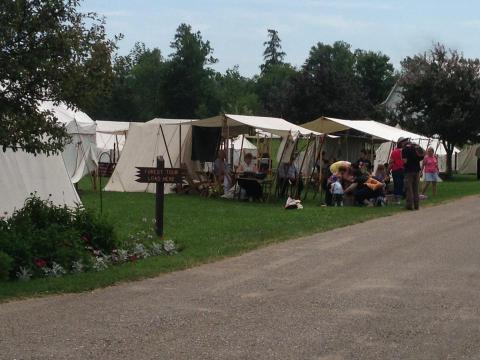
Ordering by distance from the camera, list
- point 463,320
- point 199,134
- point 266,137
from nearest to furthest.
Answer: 1. point 463,320
2. point 199,134
3. point 266,137

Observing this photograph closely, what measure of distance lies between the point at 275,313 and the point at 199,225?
764 centimetres

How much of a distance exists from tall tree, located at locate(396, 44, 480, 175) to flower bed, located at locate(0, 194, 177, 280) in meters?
27.0

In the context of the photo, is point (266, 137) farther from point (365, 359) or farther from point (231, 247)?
point (365, 359)

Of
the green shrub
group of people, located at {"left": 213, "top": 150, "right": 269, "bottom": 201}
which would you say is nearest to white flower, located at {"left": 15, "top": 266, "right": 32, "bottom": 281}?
the green shrub

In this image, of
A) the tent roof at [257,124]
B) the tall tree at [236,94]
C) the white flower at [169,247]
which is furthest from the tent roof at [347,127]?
the tall tree at [236,94]

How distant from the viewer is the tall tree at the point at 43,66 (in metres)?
9.29

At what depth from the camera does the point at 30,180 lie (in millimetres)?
13609

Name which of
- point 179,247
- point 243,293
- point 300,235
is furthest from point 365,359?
point 300,235

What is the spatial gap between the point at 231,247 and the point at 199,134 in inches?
496

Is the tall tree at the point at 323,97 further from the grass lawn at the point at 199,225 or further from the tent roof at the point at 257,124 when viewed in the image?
the tent roof at the point at 257,124

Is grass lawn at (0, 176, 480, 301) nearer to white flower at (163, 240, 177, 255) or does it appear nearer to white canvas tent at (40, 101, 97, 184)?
white flower at (163, 240, 177, 255)

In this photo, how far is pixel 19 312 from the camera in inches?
304

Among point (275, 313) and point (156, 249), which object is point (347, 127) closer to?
point (156, 249)

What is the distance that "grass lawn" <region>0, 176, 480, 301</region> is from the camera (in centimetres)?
921
